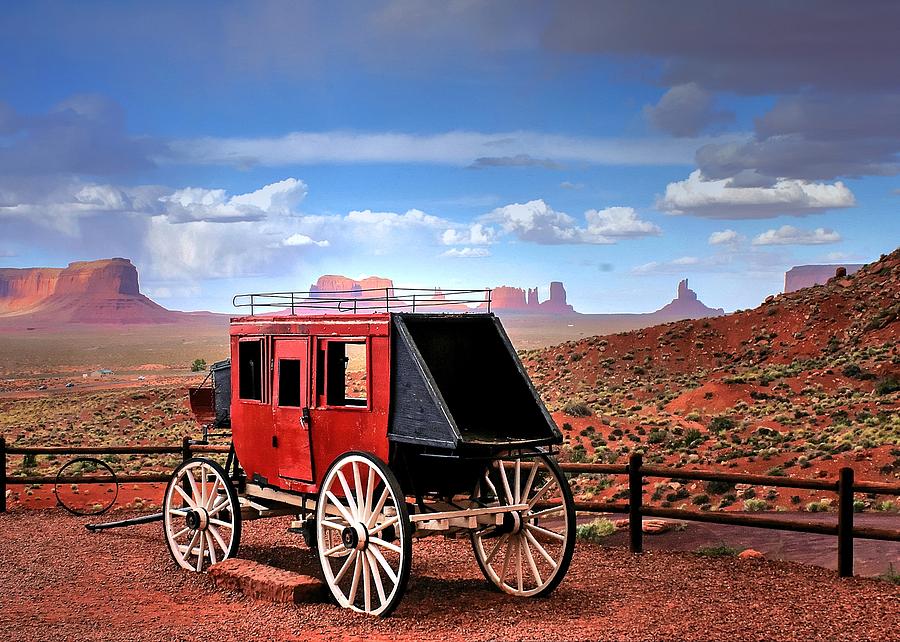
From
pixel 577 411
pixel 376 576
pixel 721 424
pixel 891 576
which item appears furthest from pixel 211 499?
pixel 577 411

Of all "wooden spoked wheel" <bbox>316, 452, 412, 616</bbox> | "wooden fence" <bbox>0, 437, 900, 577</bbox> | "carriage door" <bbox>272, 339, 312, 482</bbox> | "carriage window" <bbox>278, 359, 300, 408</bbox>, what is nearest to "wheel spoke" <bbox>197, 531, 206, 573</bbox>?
"carriage door" <bbox>272, 339, 312, 482</bbox>

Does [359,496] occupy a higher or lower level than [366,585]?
higher

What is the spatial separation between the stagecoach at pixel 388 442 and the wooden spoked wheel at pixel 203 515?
3cm

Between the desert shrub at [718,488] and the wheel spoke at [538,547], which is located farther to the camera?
the desert shrub at [718,488]

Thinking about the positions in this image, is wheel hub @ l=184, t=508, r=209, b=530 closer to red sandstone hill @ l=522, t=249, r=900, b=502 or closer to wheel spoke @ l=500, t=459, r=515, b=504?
wheel spoke @ l=500, t=459, r=515, b=504

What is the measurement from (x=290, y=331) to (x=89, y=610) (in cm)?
362

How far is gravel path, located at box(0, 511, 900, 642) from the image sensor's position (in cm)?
899

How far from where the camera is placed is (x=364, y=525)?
950 centimetres

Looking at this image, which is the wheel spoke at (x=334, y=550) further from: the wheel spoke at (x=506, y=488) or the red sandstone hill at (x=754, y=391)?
the red sandstone hill at (x=754, y=391)

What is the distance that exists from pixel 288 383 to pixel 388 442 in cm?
193

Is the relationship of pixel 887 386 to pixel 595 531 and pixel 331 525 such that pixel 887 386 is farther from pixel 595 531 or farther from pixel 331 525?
pixel 331 525

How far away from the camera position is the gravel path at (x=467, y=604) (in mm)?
8992

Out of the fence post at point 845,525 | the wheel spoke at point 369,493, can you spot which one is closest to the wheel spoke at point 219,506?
the wheel spoke at point 369,493

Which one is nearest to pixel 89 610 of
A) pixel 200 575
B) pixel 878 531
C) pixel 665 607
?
pixel 200 575
